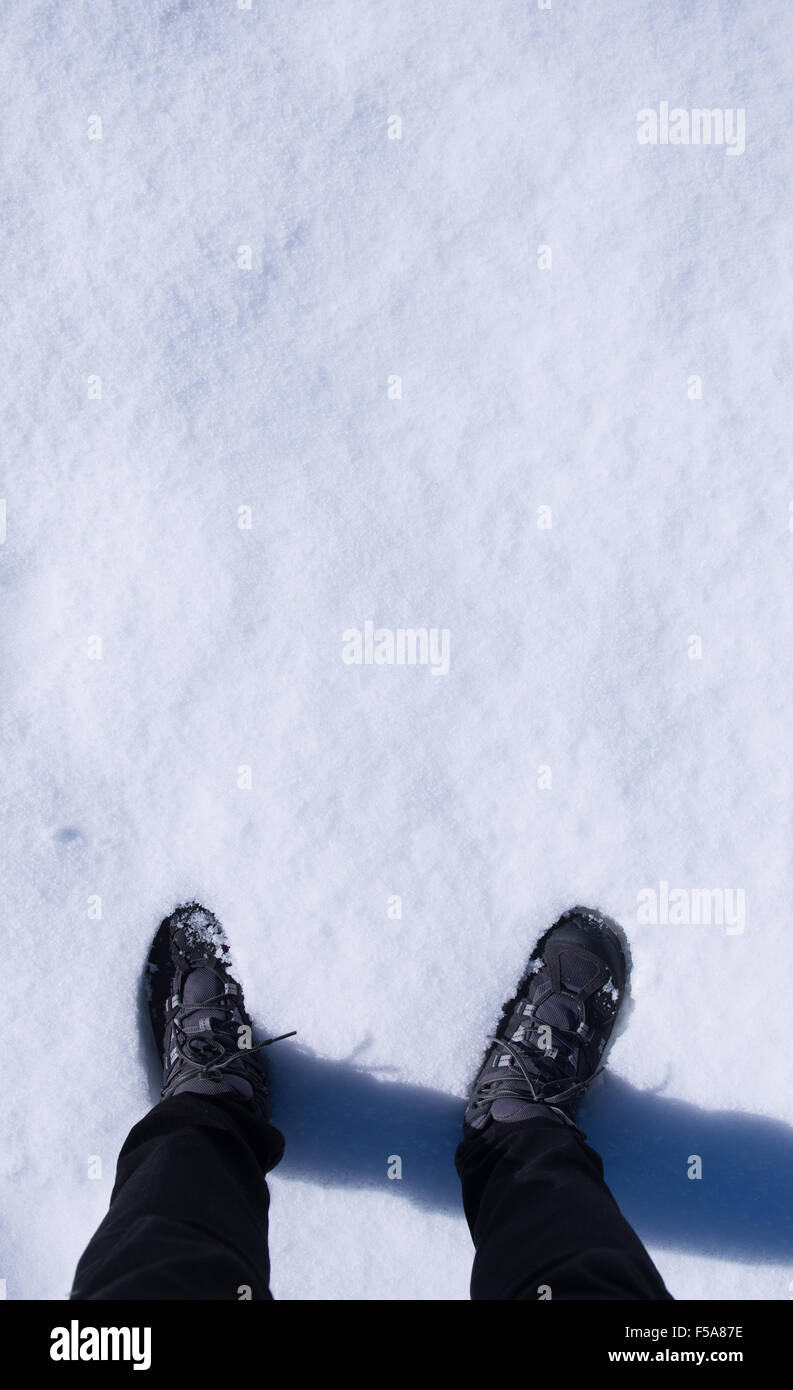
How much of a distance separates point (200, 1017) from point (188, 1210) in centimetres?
44

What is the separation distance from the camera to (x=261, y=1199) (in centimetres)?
144

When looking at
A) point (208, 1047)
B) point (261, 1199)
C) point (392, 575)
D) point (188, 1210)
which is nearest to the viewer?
point (188, 1210)

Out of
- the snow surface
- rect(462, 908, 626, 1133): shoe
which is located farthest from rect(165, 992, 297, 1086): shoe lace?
rect(462, 908, 626, 1133): shoe

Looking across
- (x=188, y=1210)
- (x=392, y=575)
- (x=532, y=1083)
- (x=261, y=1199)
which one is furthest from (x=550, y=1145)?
(x=392, y=575)

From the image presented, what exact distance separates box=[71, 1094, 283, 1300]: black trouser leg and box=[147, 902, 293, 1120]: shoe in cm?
5

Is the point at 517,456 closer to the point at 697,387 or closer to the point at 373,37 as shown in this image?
the point at 697,387

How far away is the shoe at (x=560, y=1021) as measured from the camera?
168cm

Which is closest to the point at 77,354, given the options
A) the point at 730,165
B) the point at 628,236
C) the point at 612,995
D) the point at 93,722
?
the point at 93,722

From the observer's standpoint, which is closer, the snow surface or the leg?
the leg

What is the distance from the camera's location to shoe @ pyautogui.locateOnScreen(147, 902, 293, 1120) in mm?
1634

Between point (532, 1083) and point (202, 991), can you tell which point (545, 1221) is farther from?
point (202, 991)

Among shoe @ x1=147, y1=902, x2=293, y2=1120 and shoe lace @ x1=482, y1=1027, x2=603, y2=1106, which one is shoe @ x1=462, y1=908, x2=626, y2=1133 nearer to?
shoe lace @ x1=482, y1=1027, x2=603, y2=1106

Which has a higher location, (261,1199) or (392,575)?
(392,575)

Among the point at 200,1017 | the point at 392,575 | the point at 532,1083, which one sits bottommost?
the point at 532,1083
